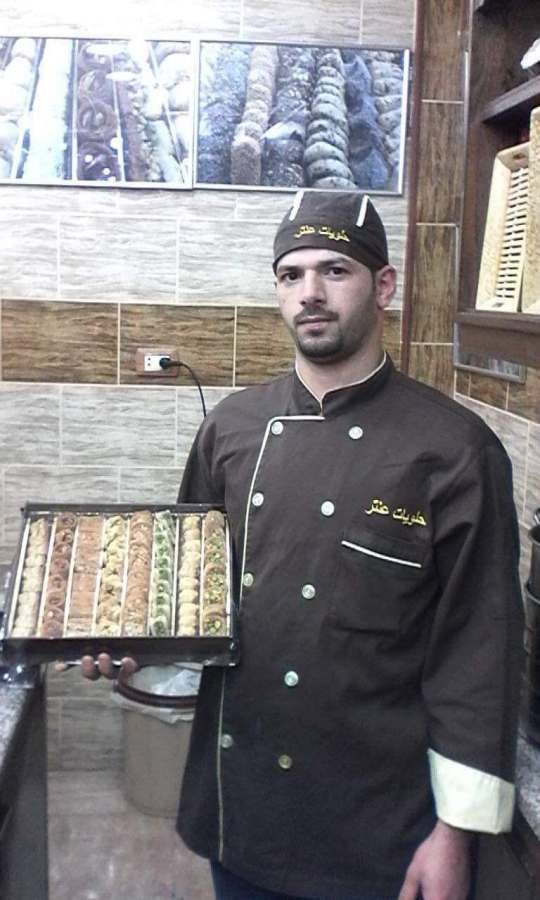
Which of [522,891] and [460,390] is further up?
[460,390]

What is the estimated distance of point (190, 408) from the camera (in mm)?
2549

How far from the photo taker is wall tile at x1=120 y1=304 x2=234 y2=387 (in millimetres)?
2496

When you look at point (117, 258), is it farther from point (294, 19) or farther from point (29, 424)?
point (294, 19)

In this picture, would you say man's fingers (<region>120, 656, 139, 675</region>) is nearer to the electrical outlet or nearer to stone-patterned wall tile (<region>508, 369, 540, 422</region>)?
stone-patterned wall tile (<region>508, 369, 540, 422</region>)

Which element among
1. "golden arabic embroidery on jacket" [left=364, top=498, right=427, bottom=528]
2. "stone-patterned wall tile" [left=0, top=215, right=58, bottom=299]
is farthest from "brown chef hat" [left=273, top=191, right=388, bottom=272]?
"stone-patterned wall tile" [left=0, top=215, right=58, bottom=299]

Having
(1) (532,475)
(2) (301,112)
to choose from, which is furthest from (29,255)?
(1) (532,475)

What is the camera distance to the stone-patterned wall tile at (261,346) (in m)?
2.51

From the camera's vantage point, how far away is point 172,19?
2.38 meters

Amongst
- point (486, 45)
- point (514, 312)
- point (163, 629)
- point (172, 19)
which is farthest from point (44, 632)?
point (172, 19)

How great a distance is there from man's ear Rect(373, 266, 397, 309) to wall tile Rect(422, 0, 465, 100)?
125 cm

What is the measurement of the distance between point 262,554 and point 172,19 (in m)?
1.71

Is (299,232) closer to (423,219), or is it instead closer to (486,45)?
(486,45)

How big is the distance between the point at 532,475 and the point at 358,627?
72cm

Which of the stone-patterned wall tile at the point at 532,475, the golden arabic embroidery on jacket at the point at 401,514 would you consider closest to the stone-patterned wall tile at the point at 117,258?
the stone-patterned wall tile at the point at 532,475
